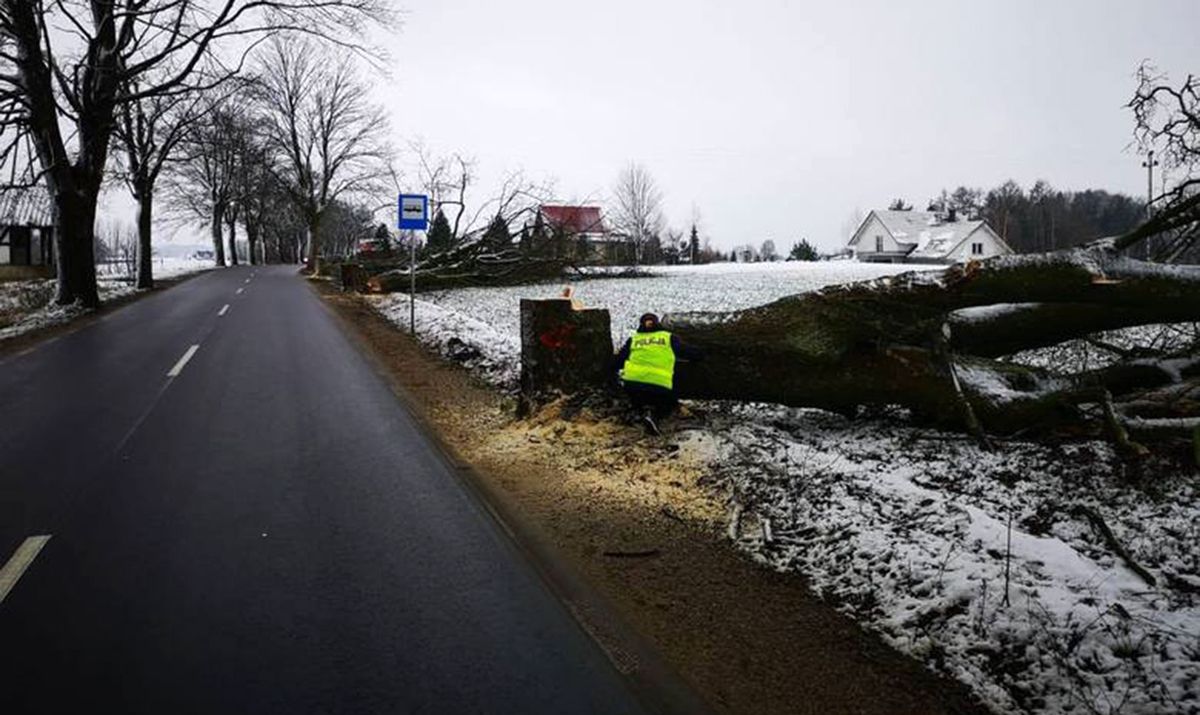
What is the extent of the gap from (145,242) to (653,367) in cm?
2885

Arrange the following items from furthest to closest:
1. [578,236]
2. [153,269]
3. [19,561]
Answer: [153,269], [578,236], [19,561]

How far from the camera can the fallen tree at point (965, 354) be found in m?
6.55

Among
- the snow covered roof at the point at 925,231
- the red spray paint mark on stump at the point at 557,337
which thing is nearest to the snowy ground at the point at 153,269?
the red spray paint mark on stump at the point at 557,337

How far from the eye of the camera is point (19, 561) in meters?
4.32

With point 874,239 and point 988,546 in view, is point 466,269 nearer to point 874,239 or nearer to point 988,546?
point 988,546

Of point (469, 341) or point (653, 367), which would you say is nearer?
point (653, 367)

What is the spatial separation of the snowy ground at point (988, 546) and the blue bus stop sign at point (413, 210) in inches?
388

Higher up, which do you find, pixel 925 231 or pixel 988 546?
pixel 925 231

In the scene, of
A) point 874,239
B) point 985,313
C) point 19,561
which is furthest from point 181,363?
point 874,239

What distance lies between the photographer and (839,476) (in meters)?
5.59

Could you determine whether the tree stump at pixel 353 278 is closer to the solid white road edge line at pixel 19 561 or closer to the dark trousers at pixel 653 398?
the dark trousers at pixel 653 398

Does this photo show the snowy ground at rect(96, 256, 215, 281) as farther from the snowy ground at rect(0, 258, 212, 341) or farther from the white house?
the white house

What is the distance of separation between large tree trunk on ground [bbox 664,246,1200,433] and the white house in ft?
199

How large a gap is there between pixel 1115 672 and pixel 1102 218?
98.2 m
